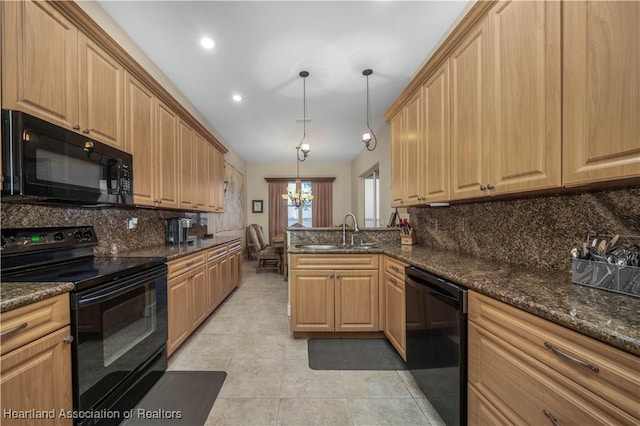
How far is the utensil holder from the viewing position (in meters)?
0.89

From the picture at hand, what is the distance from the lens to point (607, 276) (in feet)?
3.15

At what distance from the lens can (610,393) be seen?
64 cm

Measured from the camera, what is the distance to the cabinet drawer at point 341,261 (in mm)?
2359

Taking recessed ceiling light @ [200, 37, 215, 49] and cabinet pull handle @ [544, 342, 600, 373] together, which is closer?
cabinet pull handle @ [544, 342, 600, 373]

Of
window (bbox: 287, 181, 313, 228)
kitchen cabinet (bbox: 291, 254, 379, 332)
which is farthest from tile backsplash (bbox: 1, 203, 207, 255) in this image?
window (bbox: 287, 181, 313, 228)

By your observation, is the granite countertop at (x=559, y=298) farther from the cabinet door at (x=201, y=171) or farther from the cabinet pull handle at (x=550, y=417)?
A: the cabinet door at (x=201, y=171)

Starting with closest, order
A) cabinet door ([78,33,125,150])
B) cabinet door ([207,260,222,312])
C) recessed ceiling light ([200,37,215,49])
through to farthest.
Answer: cabinet door ([78,33,125,150])
recessed ceiling light ([200,37,215,49])
cabinet door ([207,260,222,312])

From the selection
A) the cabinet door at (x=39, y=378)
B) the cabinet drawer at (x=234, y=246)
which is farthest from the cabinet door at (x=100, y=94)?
the cabinet drawer at (x=234, y=246)

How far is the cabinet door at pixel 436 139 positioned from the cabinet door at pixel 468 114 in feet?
0.25

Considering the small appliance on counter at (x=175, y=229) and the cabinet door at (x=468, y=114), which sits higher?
the cabinet door at (x=468, y=114)

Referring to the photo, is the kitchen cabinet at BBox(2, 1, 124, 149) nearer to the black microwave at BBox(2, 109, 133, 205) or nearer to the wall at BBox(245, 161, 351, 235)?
the black microwave at BBox(2, 109, 133, 205)

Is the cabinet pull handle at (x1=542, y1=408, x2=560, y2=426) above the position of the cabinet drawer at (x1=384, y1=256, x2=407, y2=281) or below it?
below

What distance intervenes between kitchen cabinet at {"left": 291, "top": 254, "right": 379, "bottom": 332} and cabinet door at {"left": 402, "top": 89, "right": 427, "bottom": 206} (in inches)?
28.3

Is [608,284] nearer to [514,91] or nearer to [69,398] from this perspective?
[514,91]
